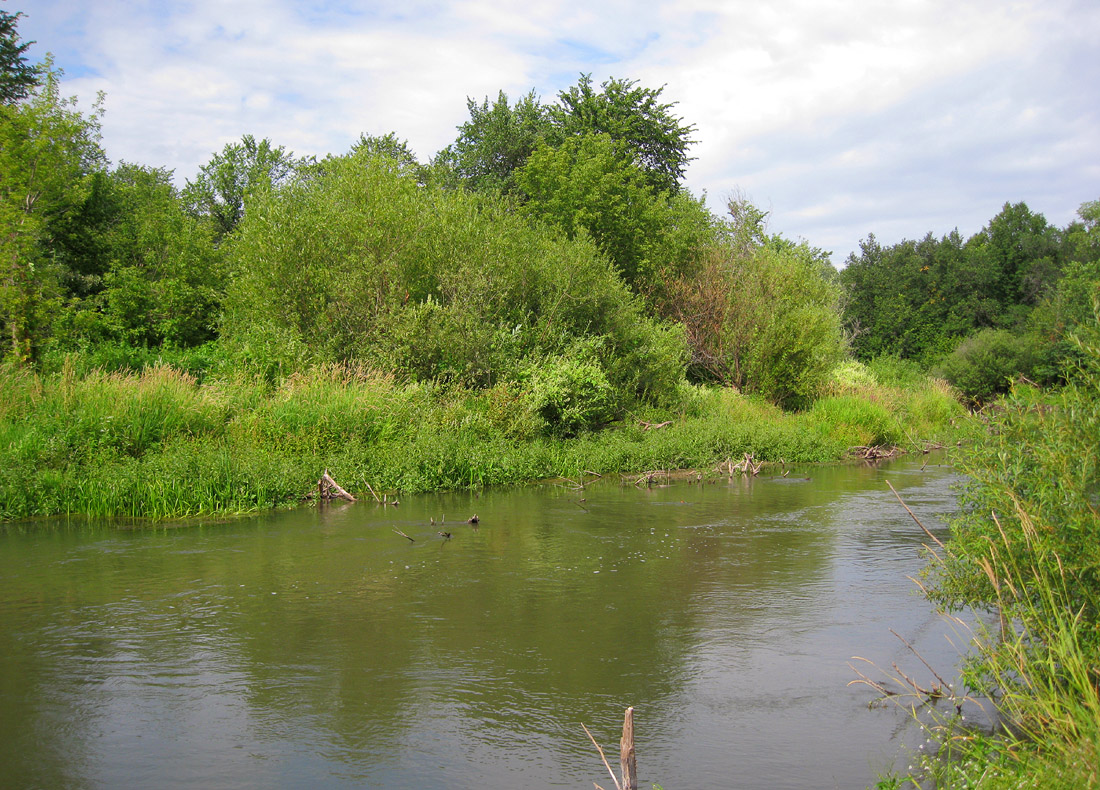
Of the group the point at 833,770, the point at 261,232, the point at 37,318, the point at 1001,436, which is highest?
the point at 261,232

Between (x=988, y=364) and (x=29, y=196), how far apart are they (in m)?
40.3

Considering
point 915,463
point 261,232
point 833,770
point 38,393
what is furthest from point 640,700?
point 915,463

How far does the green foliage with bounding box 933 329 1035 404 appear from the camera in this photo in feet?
134

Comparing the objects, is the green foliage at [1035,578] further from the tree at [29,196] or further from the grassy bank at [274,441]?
the tree at [29,196]

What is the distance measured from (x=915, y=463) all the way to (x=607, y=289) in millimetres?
9898

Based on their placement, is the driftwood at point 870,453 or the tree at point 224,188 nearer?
the driftwood at point 870,453

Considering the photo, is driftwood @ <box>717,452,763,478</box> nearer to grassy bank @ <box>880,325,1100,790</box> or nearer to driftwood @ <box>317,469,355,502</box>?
driftwood @ <box>317,469,355,502</box>

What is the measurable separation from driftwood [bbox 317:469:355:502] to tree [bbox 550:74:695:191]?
2447 centimetres

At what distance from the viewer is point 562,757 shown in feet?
18.6

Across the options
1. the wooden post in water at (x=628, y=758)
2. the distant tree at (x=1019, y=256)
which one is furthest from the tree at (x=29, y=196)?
the distant tree at (x=1019, y=256)

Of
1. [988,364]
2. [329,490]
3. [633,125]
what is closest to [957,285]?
[988,364]

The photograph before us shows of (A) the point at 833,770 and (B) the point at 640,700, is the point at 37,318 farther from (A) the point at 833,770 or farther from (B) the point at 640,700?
(A) the point at 833,770

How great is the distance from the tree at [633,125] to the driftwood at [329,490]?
80.3 ft

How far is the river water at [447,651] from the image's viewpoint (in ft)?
18.6
